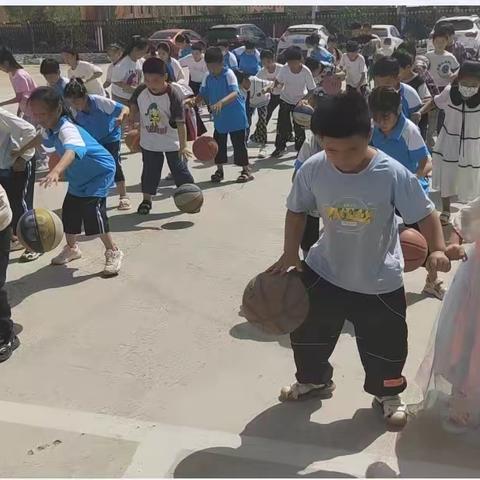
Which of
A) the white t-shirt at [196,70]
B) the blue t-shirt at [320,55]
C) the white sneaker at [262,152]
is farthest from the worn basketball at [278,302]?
the blue t-shirt at [320,55]

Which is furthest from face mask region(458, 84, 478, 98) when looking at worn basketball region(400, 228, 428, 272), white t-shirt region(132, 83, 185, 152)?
white t-shirt region(132, 83, 185, 152)

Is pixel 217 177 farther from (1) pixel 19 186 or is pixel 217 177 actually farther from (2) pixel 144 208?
(1) pixel 19 186

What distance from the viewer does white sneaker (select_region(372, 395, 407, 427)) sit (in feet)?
11.2

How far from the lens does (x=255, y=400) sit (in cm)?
379

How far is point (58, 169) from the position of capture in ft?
14.9

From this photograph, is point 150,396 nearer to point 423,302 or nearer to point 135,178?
point 423,302

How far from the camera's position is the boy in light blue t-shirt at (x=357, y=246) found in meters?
2.95

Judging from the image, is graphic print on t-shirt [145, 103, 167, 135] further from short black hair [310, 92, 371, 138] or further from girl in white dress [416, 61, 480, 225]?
short black hair [310, 92, 371, 138]

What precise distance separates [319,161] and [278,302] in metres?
0.70

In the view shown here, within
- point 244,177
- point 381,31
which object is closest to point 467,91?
point 244,177

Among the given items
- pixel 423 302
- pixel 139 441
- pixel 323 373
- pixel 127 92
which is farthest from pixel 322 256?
pixel 127 92

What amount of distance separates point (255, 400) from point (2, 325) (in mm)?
1797

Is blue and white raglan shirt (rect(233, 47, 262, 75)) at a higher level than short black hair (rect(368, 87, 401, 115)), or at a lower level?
lower

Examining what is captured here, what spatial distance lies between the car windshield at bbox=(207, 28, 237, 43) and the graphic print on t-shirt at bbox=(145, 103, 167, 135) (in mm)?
20150
